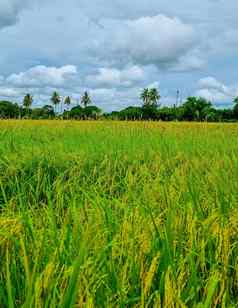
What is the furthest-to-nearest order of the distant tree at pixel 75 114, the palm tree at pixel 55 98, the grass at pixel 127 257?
1. the palm tree at pixel 55 98
2. the distant tree at pixel 75 114
3. the grass at pixel 127 257

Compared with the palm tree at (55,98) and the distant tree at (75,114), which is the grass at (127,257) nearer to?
the distant tree at (75,114)

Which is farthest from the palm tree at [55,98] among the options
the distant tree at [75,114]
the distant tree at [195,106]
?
the distant tree at [75,114]

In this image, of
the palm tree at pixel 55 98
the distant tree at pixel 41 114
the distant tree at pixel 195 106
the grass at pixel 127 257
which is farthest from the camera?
the palm tree at pixel 55 98

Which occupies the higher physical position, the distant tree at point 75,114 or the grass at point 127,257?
the distant tree at point 75,114

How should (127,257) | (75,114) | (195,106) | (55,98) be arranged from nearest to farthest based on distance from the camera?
(127,257) → (75,114) → (195,106) → (55,98)

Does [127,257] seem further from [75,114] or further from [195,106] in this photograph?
[195,106]

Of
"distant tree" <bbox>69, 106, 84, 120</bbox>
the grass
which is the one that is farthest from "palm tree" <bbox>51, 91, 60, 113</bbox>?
the grass

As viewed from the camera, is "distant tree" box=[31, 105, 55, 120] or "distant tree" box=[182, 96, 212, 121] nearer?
"distant tree" box=[31, 105, 55, 120]

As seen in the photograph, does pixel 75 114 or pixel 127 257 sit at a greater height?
pixel 75 114

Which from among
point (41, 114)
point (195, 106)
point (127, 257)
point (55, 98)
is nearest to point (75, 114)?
point (41, 114)

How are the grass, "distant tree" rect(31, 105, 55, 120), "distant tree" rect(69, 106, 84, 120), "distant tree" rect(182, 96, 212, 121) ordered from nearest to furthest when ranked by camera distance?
the grass < "distant tree" rect(69, 106, 84, 120) < "distant tree" rect(31, 105, 55, 120) < "distant tree" rect(182, 96, 212, 121)

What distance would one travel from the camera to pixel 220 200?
8.51 feet

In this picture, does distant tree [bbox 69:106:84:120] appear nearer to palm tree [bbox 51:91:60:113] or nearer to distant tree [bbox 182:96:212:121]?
distant tree [bbox 182:96:212:121]

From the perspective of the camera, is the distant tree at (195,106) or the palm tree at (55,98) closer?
the distant tree at (195,106)
